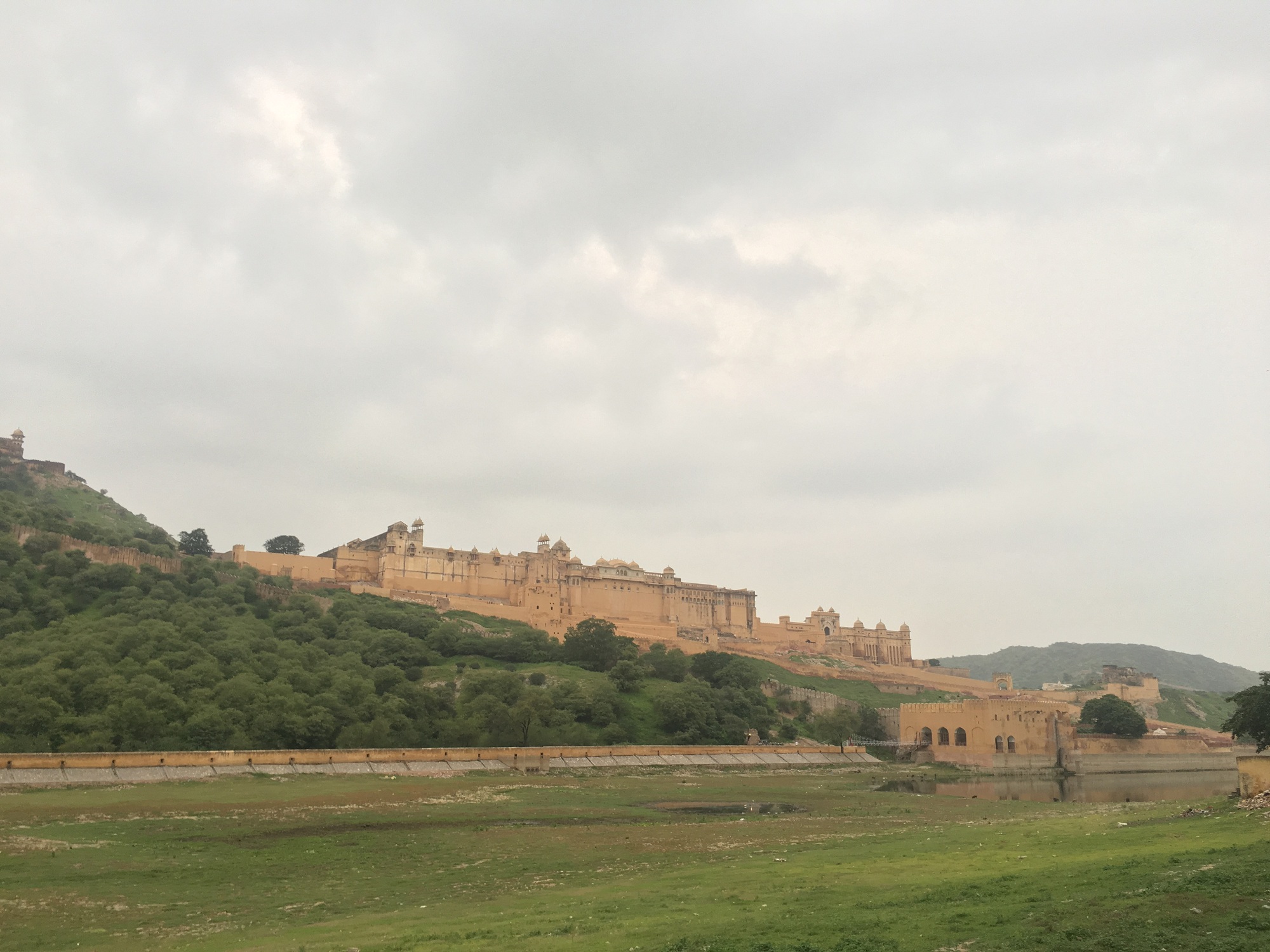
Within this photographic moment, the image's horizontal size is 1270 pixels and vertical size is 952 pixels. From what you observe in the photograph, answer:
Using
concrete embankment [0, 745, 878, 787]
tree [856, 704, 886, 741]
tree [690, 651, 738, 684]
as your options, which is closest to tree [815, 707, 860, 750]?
tree [856, 704, 886, 741]

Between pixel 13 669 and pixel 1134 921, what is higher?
pixel 13 669

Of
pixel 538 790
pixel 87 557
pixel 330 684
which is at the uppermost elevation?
pixel 87 557

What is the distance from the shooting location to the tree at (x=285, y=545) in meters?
106

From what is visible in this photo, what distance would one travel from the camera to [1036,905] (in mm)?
11648

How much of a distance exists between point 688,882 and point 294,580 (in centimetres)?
7800

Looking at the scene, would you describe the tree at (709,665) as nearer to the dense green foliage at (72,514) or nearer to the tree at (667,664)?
the tree at (667,664)

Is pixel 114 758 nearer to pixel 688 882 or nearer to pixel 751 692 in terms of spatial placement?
pixel 688 882

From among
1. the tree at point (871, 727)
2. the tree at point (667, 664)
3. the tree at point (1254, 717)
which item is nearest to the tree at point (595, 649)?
the tree at point (667, 664)

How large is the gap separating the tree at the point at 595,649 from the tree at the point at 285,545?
44.3 metres

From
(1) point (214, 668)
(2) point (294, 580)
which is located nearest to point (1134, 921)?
(1) point (214, 668)

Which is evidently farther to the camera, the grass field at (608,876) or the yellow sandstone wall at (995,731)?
the yellow sandstone wall at (995,731)

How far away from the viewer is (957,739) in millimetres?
62188

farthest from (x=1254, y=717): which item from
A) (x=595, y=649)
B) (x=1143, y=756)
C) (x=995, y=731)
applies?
(x=595, y=649)

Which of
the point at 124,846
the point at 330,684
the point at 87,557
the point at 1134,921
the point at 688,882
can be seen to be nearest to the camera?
the point at 1134,921
